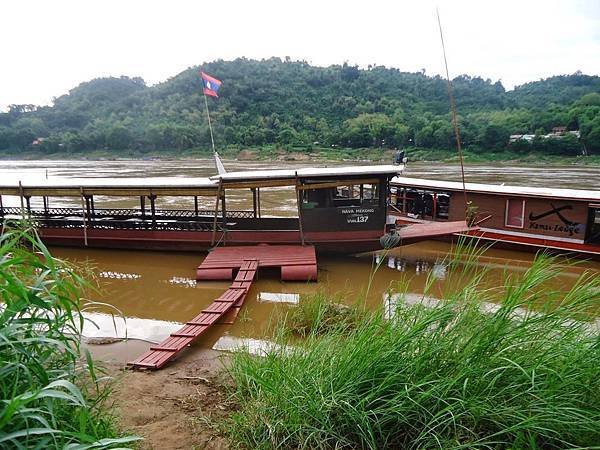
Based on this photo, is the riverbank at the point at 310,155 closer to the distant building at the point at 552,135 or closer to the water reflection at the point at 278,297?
the distant building at the point at 552,135

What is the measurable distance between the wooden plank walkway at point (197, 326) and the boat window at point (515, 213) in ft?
21.9

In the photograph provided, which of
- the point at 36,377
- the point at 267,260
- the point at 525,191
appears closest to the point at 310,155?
the point at 525,191

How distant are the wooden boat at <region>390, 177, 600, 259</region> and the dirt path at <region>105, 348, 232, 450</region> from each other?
6.53m

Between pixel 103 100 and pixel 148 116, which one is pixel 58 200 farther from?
pixel 103 100

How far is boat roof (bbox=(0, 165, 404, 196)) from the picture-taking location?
917 cm

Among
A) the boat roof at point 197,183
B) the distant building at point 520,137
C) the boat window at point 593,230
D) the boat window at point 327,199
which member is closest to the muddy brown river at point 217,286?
the boat window at point 593,230

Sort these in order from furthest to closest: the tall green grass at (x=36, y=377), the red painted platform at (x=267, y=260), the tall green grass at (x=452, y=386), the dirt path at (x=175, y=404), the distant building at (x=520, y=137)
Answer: the distant building at (x=520, y=137)
the red painted platform at (x=267, y=260)
the dirt path at (x=175, y=404)
the tall green grass at (x=452, y=386)
the tall green grass at (x=36, y=377)

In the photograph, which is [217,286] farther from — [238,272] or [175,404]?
[175,404]

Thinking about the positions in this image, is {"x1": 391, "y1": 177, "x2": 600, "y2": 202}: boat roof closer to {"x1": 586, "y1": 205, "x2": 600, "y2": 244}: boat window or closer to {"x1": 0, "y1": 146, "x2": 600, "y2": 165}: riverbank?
{"x1": 586, "y1": 205, "x2": 600, "y2": 244}: boat window

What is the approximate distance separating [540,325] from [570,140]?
5031 centimetres

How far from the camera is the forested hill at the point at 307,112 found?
54469mm

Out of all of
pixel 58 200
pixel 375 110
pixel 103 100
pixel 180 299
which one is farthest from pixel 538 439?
pixel 103 100

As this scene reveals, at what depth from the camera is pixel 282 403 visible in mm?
2736

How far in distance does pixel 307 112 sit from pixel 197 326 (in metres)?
75.3
